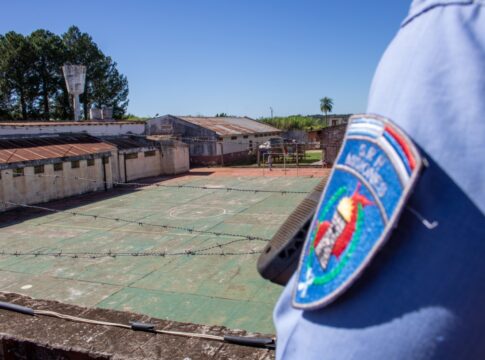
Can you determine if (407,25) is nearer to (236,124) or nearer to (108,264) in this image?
(108,264)

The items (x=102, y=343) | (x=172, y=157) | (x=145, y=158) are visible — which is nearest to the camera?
(x=102, y=343)

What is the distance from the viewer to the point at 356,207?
64 centimetres

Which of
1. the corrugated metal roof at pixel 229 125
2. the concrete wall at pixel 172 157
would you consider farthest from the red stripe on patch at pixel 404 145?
the corrugated metal roof at pixel 229 125

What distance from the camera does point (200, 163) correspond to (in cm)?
2903

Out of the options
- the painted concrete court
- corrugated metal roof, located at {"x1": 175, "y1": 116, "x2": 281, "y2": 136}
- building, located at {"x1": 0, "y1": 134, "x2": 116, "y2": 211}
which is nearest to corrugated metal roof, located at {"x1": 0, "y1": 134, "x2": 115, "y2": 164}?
building, located at {"x1": 0, "y1": 134, "x2": 116, "y2": 211}

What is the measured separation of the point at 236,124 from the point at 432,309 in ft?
113

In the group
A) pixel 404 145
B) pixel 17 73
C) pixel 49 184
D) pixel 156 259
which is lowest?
pixel 156 259

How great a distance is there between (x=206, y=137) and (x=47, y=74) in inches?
619

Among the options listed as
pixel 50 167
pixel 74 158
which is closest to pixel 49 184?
pixel 50 167

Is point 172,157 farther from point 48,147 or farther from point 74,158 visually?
point 48,147

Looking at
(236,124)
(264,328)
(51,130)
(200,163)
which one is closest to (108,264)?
(264,328)

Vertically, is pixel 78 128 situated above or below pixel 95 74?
below

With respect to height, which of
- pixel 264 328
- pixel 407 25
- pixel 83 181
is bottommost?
pixel 264 328

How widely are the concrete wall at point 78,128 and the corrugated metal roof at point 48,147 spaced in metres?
0.38
